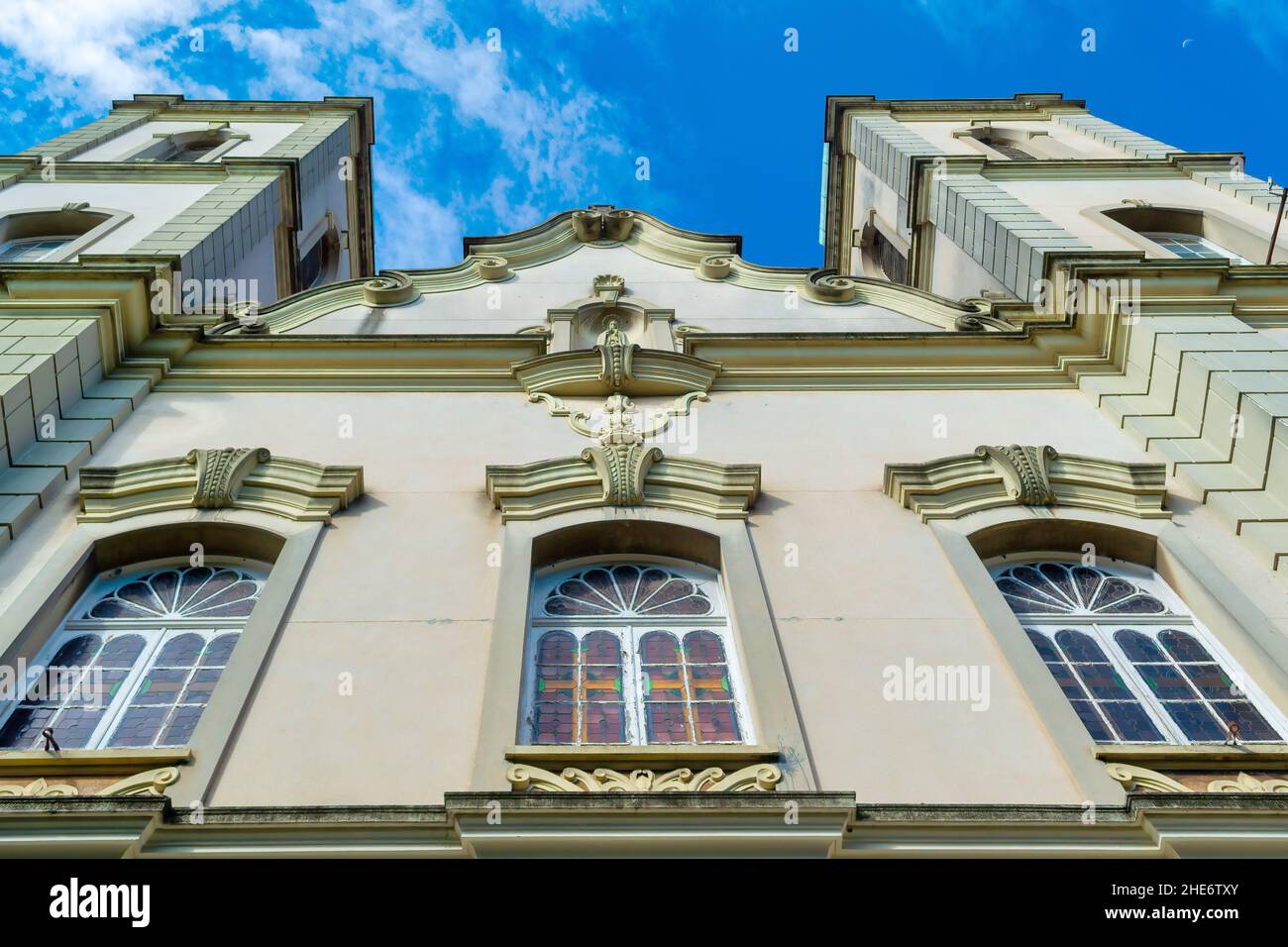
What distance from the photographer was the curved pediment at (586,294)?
15395 mm

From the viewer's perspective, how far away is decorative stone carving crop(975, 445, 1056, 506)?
1089cm

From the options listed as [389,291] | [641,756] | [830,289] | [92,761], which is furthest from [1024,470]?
[389,291]

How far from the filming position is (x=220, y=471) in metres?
10.8

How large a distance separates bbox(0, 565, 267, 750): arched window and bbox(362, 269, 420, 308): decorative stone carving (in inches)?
248

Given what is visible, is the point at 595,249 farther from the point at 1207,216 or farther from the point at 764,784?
the point at 764,784

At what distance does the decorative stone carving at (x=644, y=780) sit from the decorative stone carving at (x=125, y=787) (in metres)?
2.03

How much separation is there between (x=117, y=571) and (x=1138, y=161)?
17466 mm

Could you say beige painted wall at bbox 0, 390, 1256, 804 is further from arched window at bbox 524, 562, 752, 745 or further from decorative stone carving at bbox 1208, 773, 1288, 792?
decorative stone carving at bbox 1208, 773, 1288, 792

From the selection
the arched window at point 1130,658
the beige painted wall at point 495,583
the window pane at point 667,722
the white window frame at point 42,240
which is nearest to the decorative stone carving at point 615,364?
the beige painted wall at point 495,583

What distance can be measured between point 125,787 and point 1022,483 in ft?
24.4

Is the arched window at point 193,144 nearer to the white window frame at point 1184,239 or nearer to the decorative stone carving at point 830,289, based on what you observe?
the decorative stone carving at point 830,289

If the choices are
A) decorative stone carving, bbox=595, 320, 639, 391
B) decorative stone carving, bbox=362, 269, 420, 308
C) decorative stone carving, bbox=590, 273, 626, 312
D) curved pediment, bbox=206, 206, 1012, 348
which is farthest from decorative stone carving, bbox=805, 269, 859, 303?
decorative stone carving, bbox=362, 269, 420, 308

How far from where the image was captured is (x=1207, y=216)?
19016mm
